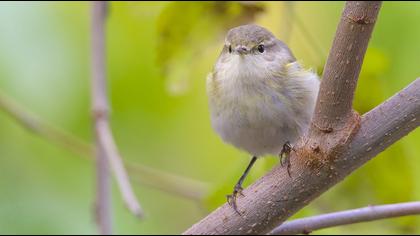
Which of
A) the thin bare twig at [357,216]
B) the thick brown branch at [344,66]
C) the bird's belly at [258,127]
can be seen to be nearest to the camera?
the thick brown branch at [344,66]

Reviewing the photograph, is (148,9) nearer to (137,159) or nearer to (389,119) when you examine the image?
(137,159)

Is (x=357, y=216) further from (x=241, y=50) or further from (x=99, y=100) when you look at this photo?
(x=99, y=100)

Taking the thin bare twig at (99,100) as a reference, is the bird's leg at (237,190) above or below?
below

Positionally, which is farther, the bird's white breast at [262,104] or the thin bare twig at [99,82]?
the thin bare twig at [99,82]

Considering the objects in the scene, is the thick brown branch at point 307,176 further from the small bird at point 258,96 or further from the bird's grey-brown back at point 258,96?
the bird's grey-brown back at point 258,96

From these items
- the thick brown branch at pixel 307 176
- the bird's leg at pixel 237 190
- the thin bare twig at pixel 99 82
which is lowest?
the thick brown branch at pixel 307 176

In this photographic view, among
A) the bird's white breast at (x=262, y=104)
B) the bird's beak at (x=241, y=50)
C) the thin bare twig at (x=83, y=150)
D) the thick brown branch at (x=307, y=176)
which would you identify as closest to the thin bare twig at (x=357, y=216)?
the thick brown branch at (x=307, y=176)
